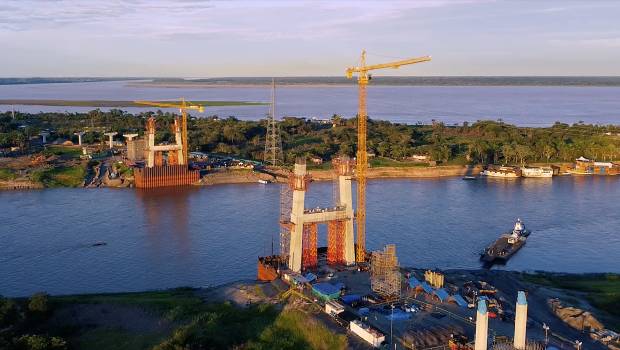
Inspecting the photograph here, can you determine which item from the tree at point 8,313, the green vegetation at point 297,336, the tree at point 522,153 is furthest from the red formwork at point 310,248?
the tree at point 522,153

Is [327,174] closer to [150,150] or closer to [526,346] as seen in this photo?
[150,150]

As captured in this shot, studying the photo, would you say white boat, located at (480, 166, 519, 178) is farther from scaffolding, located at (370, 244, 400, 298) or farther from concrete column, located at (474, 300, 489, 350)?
concrete column, located at (474, 300, 489, 350)

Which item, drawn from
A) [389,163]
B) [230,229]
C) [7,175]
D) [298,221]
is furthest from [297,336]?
[389,163]

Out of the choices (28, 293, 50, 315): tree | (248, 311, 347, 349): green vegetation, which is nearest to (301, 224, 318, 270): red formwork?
(248, 311, 347, 349): green vegetation

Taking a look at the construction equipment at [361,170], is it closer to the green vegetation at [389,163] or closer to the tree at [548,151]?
the green vegetation at [389,163]

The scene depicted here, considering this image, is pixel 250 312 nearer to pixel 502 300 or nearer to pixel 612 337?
pixel 502 300
